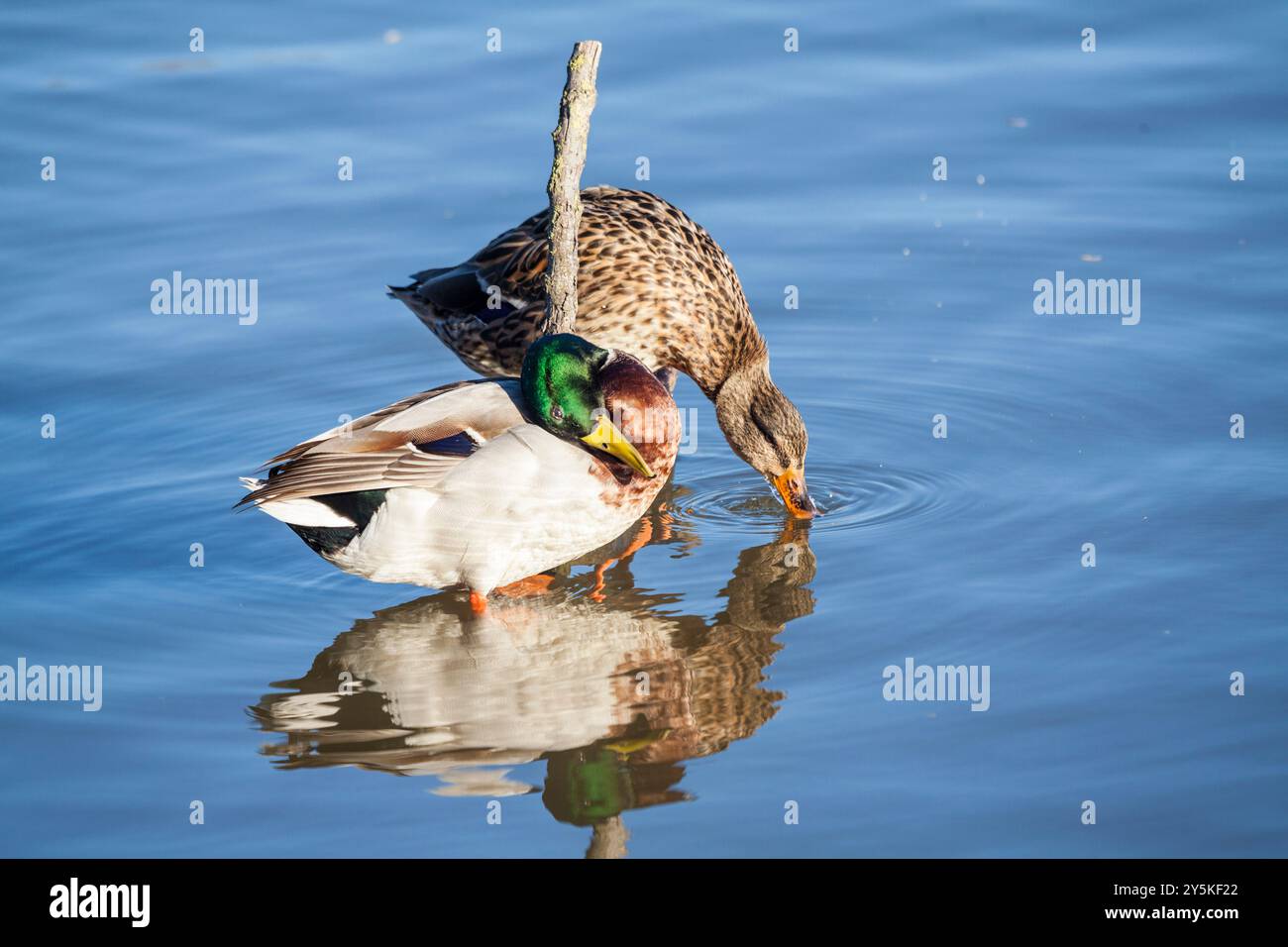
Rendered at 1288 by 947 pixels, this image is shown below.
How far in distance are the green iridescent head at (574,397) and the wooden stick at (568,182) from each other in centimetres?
82

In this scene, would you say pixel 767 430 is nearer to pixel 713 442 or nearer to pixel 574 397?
pixel 713 442

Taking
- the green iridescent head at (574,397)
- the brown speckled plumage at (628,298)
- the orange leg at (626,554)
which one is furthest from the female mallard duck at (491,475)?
the brown speckled plumage at (628,298)

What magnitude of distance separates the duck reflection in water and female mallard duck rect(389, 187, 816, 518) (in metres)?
1.20

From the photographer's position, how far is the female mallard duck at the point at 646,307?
7.85 m

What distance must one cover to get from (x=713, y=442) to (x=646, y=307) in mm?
834

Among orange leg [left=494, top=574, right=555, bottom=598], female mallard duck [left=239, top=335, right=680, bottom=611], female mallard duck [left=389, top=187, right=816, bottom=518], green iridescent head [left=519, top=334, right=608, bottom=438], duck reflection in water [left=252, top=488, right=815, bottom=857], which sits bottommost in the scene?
duck reflection in water [left=252, top=488, right=815, bottom=857]

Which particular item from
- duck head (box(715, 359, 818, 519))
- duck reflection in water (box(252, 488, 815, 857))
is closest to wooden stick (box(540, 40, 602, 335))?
duck head (box(715, 359, 818, 519))

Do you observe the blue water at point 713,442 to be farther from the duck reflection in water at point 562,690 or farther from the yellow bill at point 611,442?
the yellow bill at point 611,442

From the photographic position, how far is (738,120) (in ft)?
34.7

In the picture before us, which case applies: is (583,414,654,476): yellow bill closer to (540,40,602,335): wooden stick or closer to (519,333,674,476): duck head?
(519,333,674,476): duck head

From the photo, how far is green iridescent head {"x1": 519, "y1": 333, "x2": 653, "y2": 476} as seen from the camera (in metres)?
6.17

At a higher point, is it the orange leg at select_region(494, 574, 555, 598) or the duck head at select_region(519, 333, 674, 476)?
the duck head at select_region(519, 333, 674, 476)

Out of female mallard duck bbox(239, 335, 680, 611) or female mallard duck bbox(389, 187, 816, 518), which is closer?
female mallard duck bbox(239, 335, 680, 611)

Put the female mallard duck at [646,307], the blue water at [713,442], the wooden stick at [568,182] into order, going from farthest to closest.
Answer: the female mallard duck at [646,307] < the wooden stick at [568,182] < the blue water at [713,442]
